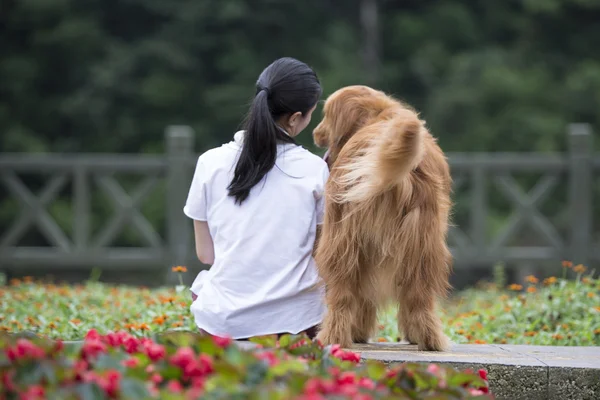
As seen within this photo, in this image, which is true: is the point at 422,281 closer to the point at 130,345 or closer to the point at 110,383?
the point at 130,345

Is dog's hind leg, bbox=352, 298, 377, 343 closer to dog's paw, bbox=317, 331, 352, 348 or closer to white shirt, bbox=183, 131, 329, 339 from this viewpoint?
dog's paw, bbox=317, 331, 352, 348

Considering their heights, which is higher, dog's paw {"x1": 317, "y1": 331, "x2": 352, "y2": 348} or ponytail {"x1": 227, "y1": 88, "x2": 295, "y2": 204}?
ponytail {"x1": 227, "y1": 88, "x2": 295, "y2": 204}

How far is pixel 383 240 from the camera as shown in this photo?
3783mm

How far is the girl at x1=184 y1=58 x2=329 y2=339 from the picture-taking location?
3658 millimetres

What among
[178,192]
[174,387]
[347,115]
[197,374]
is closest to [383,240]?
[347,115]

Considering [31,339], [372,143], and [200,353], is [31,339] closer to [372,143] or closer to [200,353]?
[200,353]

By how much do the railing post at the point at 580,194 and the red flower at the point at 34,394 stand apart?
9.25 metres

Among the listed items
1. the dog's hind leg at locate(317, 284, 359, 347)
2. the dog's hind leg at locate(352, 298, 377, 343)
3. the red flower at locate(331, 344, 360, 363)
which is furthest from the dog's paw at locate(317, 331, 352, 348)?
the red flower at locate(331, 344, 360, 363)

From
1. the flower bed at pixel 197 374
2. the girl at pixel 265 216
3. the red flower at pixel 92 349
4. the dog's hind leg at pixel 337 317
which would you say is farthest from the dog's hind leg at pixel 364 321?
the red flower at pixel 92 349

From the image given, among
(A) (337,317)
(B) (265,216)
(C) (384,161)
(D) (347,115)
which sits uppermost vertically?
(D) (347,115)

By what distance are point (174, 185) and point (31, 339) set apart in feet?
26.2

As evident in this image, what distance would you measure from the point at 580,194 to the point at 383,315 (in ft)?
18.9

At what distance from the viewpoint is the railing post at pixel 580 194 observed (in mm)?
Answer: 10664

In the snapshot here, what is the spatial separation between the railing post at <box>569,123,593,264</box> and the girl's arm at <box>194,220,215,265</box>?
7492 millimetres
